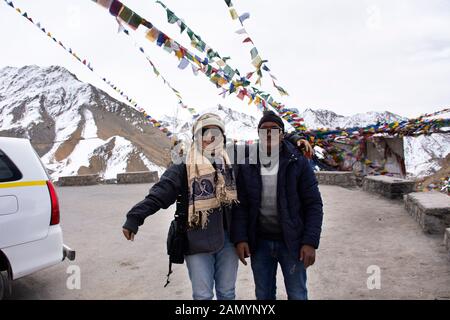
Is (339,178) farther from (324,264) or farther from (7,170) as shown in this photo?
(7,170)

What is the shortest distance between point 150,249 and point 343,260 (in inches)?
117

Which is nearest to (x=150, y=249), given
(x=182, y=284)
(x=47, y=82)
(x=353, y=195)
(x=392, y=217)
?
(x=182, y=284)

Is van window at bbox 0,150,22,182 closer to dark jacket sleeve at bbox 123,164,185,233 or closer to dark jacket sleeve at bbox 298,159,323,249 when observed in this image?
dark jacket sleeve at bbox 123,164,185,233

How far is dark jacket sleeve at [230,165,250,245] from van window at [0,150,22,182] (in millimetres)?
2346

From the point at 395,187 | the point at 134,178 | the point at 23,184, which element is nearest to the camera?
the point at 23,184

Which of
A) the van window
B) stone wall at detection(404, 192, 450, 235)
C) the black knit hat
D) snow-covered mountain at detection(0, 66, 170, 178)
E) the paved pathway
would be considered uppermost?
snow-covered mountain at detection(0, 66, 170, 178)

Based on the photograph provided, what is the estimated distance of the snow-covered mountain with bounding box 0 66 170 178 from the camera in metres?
101

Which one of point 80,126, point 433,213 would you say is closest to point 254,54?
point 433,213

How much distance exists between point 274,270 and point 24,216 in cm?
246

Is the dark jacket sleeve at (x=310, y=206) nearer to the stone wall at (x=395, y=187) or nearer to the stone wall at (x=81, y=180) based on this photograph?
the stone wall at (x=395, y=187)

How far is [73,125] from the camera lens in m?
120

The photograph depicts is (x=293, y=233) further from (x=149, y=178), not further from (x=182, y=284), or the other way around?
(x=149, y=178)

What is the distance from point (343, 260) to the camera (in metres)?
5.07

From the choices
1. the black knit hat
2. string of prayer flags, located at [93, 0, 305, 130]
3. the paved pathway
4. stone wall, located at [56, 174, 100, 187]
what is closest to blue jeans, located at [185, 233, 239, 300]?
the black knit hat
